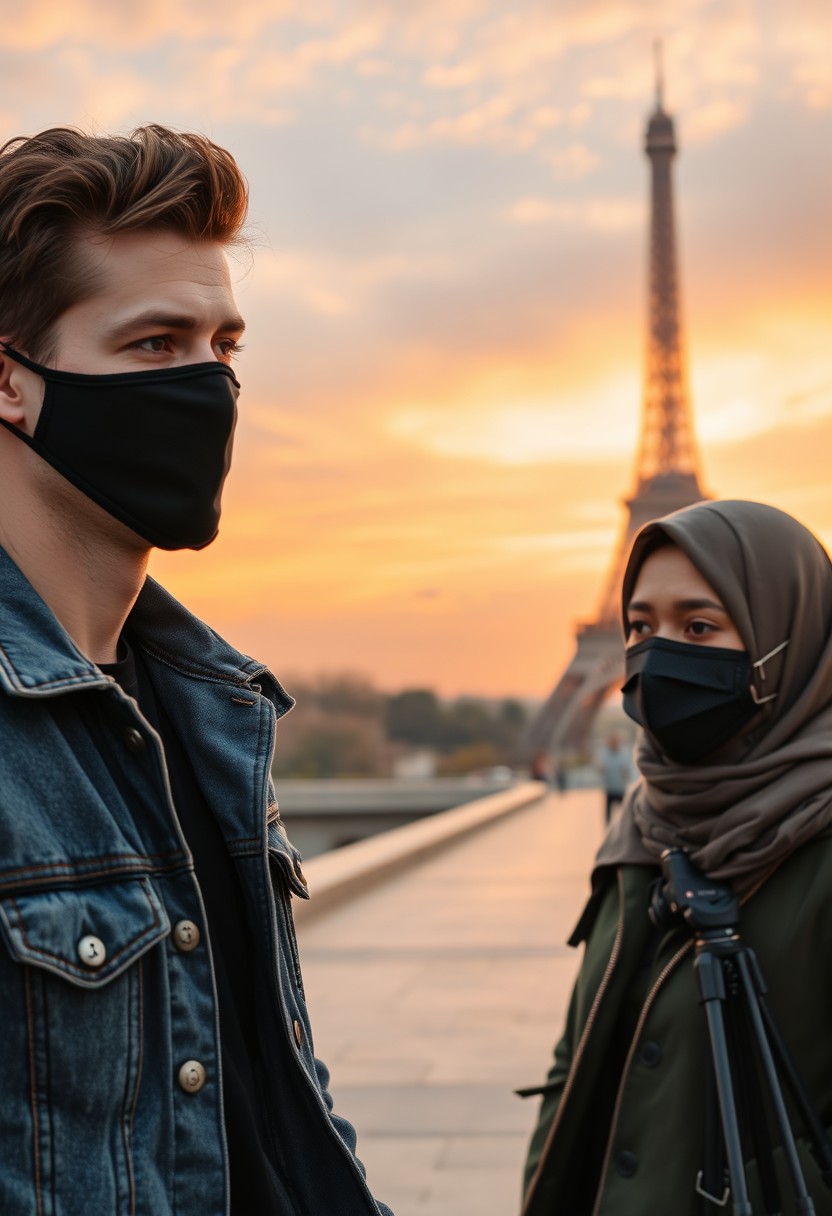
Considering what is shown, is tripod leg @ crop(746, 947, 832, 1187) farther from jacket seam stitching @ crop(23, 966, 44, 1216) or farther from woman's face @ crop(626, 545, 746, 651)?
jacket seam stitching @ crop(23, 966, 44, 1216)

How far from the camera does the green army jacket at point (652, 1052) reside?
2494mm

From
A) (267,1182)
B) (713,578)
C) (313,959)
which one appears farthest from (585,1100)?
(313,959)

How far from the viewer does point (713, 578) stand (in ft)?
9.12

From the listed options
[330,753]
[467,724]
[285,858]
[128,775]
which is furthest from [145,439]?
[467,724]

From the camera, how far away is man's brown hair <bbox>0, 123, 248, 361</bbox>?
1.54 meters

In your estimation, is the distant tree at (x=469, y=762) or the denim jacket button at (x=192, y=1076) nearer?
the denim jacket button at (x=192, y=1076)

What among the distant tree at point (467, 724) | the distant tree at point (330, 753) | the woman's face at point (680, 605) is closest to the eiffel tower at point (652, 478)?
the distant tree at point (330, 753)

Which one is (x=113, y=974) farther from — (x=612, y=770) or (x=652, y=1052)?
(x=612, y=770)

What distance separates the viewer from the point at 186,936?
1496 mm

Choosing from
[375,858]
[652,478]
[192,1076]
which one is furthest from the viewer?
[652,478]

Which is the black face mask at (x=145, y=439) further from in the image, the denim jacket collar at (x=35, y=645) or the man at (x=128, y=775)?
the denim jacket collar at (x=35, y=645)

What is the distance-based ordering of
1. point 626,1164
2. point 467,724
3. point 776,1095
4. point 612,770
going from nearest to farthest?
point 776,1095, point 626,1164, point 612,770, point 467,724

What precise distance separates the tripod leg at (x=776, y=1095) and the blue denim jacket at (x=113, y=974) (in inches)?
32.4

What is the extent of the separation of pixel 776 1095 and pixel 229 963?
1080 millimetres
